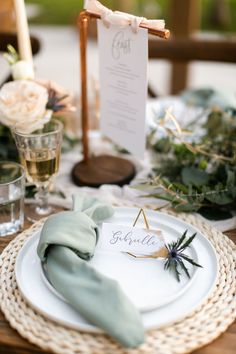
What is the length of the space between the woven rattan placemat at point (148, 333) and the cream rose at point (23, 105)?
337mm

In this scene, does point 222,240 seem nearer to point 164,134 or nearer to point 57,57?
point 164,134

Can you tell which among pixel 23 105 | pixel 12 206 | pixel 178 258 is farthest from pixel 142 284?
pixel 23 105

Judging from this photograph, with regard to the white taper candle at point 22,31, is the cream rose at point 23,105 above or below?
below

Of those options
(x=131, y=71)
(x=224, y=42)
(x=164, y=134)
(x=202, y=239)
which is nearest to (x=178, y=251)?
(x=202, y=239)

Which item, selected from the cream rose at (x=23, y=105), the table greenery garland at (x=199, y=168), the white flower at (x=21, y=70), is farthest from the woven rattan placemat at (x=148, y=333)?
the white flower at (x=21, y=70)

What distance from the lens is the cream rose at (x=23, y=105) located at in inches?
38.3

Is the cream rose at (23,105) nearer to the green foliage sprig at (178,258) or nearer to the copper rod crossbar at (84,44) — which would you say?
the copper rod crossbar at (84,44)

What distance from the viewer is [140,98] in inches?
39.6

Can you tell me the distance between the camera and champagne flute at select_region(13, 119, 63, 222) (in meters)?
0.98

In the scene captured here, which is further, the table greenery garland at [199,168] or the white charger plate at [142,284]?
the table greenery garland at [199,168]

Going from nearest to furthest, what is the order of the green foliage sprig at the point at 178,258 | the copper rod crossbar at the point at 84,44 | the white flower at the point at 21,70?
the green foliage sprig at the point at 178,258 → the copper rod crossbar at the point at 84,44 → the white flower at the point at 21,70

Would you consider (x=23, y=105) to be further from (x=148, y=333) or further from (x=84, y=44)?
(x=148, y=333)

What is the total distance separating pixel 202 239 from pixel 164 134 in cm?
49

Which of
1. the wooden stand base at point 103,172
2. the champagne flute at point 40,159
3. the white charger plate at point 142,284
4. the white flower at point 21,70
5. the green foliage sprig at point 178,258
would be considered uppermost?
the white flower at point 21,70
